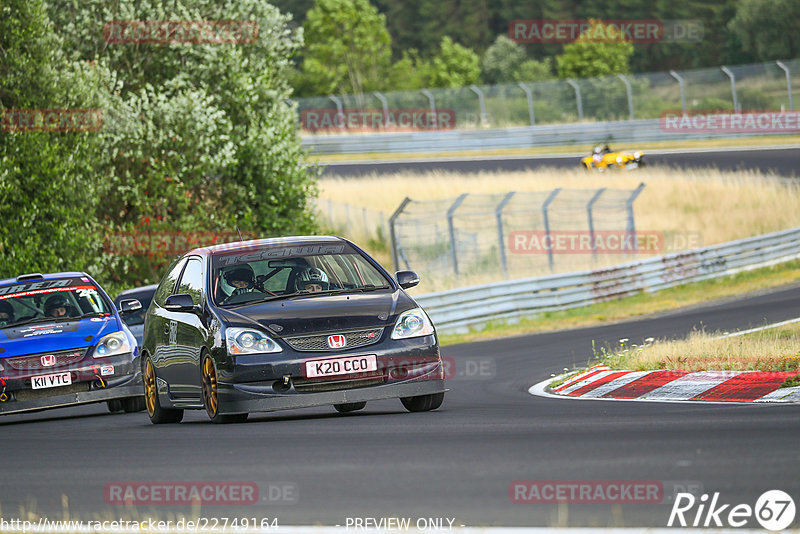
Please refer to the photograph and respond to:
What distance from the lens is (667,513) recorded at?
5617mm

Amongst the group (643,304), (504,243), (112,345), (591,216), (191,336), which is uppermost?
(191,336)

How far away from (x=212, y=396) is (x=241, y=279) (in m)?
1.09

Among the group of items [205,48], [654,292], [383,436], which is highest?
[205,48]

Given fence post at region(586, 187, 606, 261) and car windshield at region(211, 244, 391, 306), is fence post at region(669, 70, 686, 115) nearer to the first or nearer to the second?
fence post at region(586, 187, 606, 261)

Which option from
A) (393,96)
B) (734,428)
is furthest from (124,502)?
(393,96)

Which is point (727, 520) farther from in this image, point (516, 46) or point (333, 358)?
point (516, 46)

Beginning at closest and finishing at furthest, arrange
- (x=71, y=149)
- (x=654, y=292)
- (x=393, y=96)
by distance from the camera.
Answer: (x=71, y=149) < (x=654, y=292) < (x=393, y=96)

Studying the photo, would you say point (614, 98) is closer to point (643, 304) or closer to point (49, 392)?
point (643, 304)

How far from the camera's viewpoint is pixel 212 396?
→ 10414 mm

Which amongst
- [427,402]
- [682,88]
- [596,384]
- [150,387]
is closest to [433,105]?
[682,88]

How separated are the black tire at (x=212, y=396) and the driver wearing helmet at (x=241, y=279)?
70 centimetres

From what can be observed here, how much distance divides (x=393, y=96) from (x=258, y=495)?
163ft

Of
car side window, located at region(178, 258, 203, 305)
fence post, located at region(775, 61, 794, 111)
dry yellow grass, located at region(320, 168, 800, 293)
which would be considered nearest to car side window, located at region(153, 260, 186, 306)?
car side window, located at region(178, 258, 203, 305)

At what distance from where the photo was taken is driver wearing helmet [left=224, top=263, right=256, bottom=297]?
35.6 feet
